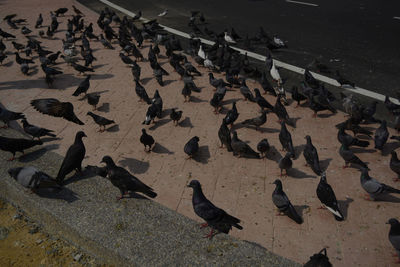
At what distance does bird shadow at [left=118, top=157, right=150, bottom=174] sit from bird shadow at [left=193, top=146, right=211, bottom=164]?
117 centimetres

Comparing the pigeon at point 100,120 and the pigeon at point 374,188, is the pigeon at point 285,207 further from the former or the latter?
the pigeon at point 100,120

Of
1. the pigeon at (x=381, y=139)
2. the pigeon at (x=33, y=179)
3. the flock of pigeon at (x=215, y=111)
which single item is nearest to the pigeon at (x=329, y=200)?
the flock of pigeon at (x=215, y=111)

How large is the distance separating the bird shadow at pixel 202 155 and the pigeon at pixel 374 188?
3.33 m

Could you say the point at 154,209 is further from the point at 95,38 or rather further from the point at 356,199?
the point at 95,38

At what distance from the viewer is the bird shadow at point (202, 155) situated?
756 centimetres

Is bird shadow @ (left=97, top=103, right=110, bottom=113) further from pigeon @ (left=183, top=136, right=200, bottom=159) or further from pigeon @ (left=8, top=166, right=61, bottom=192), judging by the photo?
pigeon @ (left=8, top=166, right=61, bottom=192)

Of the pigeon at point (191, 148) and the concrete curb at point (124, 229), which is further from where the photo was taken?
the pigeon at point (191, 148)

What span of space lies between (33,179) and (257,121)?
18.1 ft

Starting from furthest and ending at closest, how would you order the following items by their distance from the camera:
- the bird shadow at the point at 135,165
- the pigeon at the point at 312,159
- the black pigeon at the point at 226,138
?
the black pigeon at the point at 226,138
the bird shadow at the point at 135,165
the pigeon at the point at 312,159

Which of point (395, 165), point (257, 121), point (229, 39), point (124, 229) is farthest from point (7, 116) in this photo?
point (229, 39)

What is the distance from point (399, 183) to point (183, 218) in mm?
4977

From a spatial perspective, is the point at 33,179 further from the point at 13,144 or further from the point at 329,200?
the point at 329,200

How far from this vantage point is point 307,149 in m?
7.28

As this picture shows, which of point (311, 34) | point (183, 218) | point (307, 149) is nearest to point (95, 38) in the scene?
point (311, 34)
